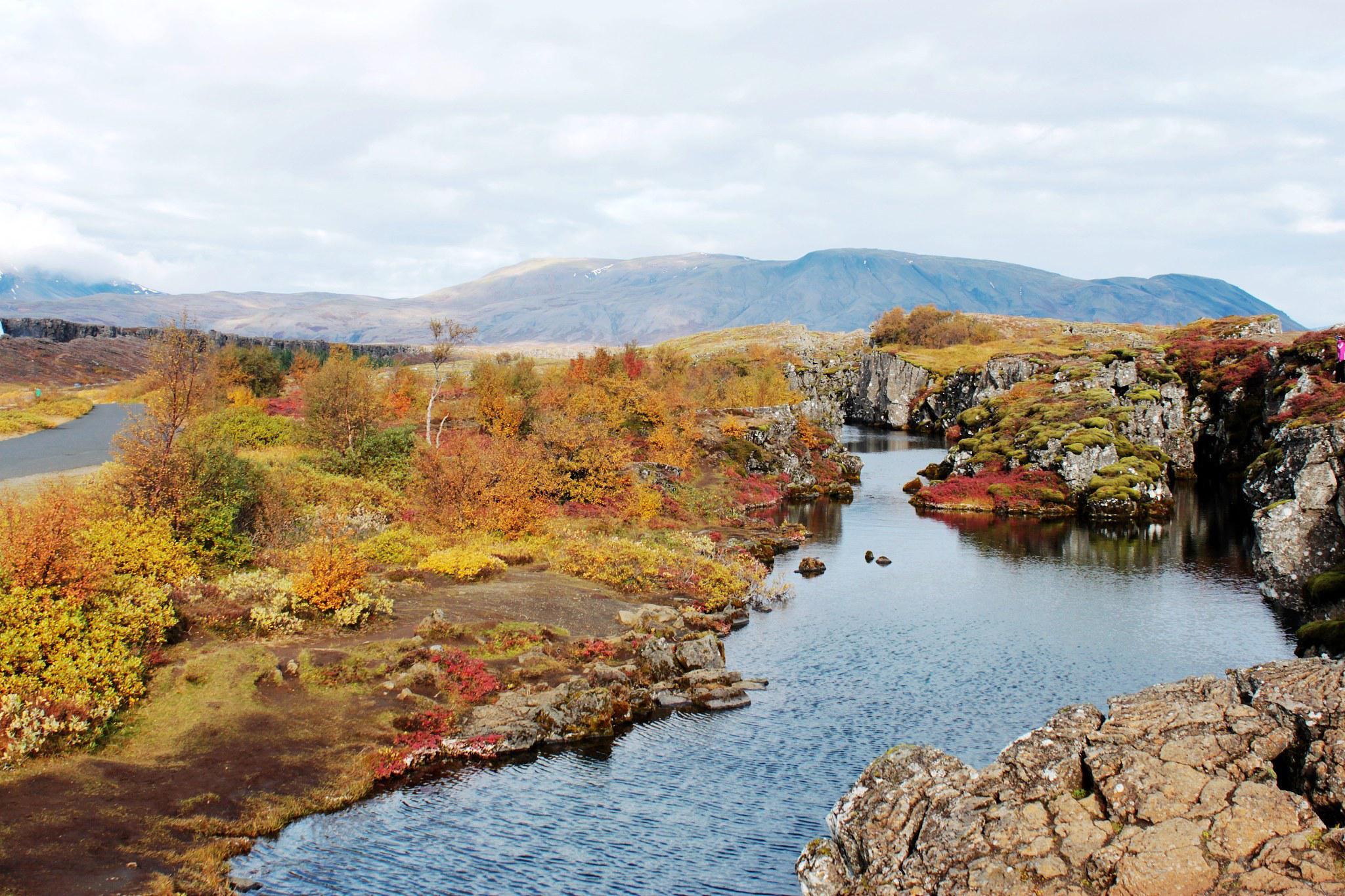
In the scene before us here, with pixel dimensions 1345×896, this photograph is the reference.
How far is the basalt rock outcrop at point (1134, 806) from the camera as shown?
1638 centimetres

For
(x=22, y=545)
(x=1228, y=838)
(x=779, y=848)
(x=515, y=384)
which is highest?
(x=515, y=384)

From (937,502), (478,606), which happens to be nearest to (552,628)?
(478,606)

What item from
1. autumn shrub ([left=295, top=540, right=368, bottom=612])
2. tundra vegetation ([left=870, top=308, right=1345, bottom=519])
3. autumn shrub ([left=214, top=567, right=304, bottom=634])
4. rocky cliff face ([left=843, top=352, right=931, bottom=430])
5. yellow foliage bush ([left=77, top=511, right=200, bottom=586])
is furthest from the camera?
rocky cliff face ([left=843, top=352, right=931, bottom=430])

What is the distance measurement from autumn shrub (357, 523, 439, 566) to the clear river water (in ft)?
64.3

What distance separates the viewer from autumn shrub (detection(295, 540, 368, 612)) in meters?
39.2

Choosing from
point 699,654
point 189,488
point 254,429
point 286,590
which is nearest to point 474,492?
point 189,488

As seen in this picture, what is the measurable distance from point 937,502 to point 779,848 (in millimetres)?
71758

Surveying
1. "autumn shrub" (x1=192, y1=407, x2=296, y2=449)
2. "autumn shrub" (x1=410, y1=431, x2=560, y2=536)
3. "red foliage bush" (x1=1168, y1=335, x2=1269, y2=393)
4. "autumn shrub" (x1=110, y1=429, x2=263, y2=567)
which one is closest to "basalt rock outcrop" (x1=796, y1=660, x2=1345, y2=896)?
"autumn shrub" (x1=110, y1=429, x2=263, y2=567)

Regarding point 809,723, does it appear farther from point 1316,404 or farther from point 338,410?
point 1316,404

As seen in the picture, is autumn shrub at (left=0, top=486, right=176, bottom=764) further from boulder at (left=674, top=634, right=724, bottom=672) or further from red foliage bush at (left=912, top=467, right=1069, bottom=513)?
red foliage bush at (left=912, top=467, right=1069, bottom=513)

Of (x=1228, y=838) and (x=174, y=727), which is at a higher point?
(x=1228, y=838)

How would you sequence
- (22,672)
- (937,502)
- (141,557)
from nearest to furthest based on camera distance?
(22,672), (141,557), (937,502)

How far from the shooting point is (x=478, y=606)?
144 ft

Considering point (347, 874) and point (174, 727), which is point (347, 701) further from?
point (347, 874)
